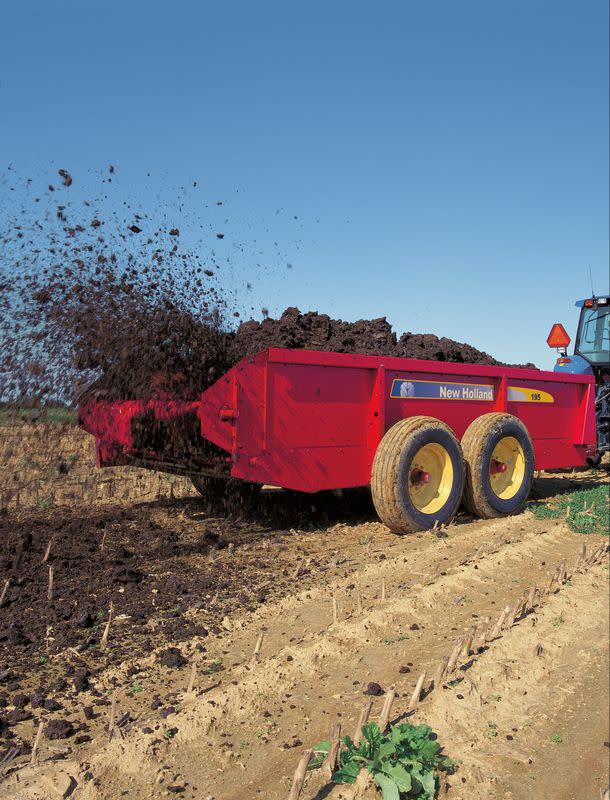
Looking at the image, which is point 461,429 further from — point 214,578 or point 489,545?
point 214,578

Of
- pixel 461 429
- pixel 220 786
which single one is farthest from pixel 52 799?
pixel 461 429

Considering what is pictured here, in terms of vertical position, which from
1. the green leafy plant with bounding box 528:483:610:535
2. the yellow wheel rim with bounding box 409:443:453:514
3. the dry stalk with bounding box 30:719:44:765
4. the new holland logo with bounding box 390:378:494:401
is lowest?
the dry stalk with bounding box 30:719:44:765

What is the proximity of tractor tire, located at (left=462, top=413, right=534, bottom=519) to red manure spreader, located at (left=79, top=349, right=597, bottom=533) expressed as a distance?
0.01 metres

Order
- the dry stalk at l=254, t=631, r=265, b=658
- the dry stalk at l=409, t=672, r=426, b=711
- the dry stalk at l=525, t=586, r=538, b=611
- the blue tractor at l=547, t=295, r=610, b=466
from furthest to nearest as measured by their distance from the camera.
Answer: the blue tractor at l=547, t=295, r=610, b=466 → the dry stalk at l=525, t=586, r=538, b=611 → the dry stalk at l=254, t=631, r=265, b=658 → the dry stalk at l=409, t=672, r=426, b=711

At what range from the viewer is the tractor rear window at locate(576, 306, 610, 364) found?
33.1ft

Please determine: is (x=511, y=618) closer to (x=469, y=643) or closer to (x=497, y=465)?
(x=469, y=643)

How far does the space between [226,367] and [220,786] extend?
3890 mm

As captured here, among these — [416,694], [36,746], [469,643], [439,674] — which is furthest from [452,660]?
[36,746]

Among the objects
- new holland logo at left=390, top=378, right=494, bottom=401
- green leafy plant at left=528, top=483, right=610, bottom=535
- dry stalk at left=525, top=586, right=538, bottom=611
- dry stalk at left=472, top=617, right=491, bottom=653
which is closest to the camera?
dry stalk at left=472, top=617, right=491, bottom=653

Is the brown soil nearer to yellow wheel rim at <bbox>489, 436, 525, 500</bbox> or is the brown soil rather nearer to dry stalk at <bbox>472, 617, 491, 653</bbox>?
dry stalk at <bbox>472, 617, 491, 653</bbox>

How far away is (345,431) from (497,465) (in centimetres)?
213

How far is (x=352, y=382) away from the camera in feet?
18.6

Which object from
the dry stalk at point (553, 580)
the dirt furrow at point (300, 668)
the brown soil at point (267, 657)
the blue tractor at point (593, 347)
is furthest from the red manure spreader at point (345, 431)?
the blue tractor at point (593, 347)

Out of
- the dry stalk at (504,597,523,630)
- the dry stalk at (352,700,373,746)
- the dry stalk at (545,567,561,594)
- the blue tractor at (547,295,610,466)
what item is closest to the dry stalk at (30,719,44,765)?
the dry stalk at (352,700,373,746)
